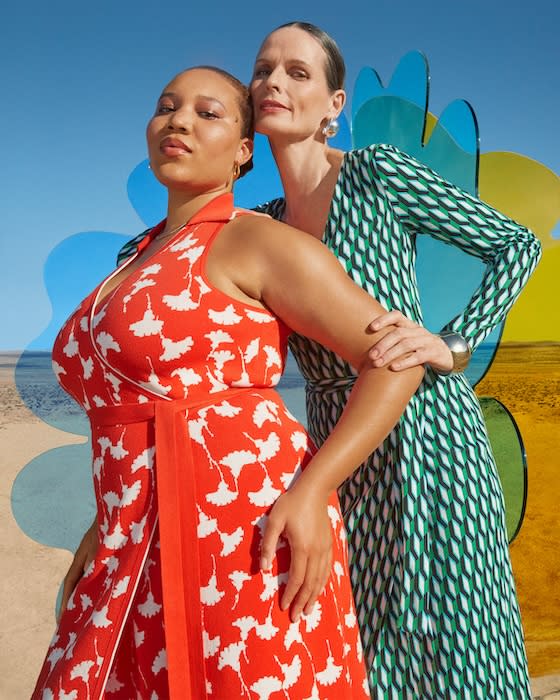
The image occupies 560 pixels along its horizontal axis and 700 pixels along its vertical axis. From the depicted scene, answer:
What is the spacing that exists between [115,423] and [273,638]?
47 cm

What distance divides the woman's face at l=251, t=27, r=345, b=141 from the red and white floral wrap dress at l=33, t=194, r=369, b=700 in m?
0.57

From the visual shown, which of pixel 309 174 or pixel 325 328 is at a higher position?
pixel 309 174

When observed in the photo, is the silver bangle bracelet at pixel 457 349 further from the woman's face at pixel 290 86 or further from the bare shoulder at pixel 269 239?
the woman's face at pixel 290 86

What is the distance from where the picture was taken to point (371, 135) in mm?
2711

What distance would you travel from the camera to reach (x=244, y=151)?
5.42ft

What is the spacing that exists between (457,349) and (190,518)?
2.34 feet

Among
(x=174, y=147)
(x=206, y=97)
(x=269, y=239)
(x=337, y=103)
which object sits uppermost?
(x=337, y=103)

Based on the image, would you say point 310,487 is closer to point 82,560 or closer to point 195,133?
point 82,560

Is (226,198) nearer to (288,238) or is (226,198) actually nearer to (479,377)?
(288,238)

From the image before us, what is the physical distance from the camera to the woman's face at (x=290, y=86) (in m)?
1.78

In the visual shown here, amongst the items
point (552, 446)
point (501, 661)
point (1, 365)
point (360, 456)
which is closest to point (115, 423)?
point (360, 456)

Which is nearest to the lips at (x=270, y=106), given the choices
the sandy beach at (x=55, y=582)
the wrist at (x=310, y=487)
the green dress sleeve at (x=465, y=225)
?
the green dress sleeve at (x=465, y=225)

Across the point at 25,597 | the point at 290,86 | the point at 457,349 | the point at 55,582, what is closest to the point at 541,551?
the point at 55,582

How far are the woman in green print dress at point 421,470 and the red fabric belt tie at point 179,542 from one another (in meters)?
0.52
